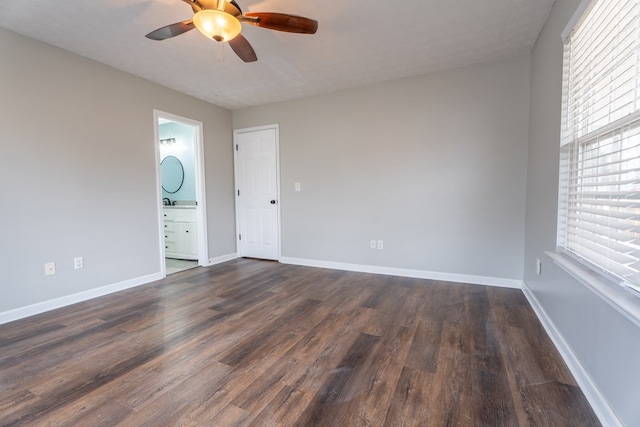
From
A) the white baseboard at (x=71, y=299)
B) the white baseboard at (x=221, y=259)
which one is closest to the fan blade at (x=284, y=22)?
the white baseboard at (x=71, y=299)

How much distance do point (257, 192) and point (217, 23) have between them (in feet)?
9.96

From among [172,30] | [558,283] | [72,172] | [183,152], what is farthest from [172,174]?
[558,283]

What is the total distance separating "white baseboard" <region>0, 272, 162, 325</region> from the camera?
2422 millimetres

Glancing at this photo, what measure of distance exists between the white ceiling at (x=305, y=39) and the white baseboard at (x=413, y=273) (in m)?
2.39

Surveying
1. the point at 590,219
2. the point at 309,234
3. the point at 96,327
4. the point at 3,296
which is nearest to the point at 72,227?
the point at 3,296

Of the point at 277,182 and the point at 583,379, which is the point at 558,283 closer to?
the point at 583,379

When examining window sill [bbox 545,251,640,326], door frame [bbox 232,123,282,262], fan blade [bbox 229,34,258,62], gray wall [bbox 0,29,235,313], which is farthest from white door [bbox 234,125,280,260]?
window sill [bbox 545,251,640,326]

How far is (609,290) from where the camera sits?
127 centimetres

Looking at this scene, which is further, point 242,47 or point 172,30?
point 242,47

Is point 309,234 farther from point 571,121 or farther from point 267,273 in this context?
point 571,121

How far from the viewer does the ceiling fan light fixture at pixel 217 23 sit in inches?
66.4

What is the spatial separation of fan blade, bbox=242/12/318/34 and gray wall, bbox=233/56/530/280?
199 centimetres

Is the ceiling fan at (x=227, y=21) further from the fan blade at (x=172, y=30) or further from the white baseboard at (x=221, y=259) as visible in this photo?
the white baseboard at (x=221, y=259)

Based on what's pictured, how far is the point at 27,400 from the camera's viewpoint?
4.84 ft
